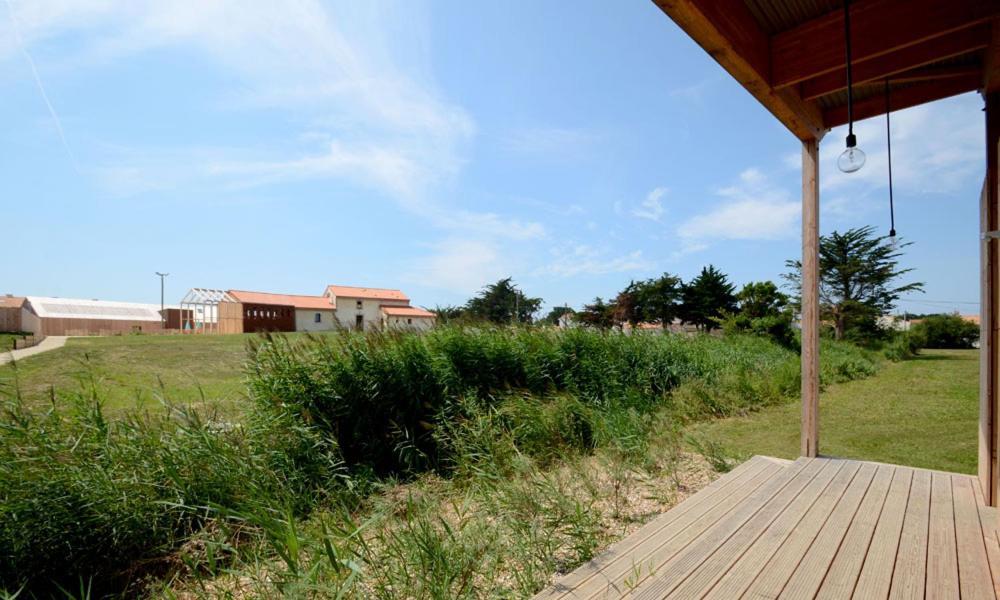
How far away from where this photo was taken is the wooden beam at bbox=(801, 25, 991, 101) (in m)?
2.45

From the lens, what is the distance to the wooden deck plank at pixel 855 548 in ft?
4.72

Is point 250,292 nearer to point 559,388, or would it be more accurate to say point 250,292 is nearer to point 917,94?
point 559,388

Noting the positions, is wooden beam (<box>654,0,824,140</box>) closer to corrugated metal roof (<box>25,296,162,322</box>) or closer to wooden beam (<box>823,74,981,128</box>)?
wooden beam (<box>823,74,981,128</box>)

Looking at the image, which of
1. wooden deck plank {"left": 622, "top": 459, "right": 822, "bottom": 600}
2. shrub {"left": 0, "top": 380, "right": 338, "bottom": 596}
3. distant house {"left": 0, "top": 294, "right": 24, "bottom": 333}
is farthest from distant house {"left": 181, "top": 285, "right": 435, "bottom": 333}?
wooden deck plank {"left": 622, "top": 459, "right": 822, "bottom": 600}

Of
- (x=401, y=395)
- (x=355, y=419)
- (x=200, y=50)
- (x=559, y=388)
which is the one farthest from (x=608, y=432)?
(x=200, y=50)

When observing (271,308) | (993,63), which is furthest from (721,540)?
(271,308)

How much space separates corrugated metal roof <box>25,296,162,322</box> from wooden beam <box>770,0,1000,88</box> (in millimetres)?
35927

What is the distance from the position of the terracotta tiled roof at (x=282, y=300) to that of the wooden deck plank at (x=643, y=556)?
3290 centimetres

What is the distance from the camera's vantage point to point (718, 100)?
17.0 ft

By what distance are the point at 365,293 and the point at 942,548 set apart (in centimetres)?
3962

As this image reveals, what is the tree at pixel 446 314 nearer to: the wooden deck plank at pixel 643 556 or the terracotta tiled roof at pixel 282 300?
the wooden deck plank at pixel 643 556

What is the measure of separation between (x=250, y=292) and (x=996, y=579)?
38.4 meters

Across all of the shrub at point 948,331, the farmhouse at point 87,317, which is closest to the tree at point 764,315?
the shrub at point 948,331

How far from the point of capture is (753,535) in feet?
6.05
